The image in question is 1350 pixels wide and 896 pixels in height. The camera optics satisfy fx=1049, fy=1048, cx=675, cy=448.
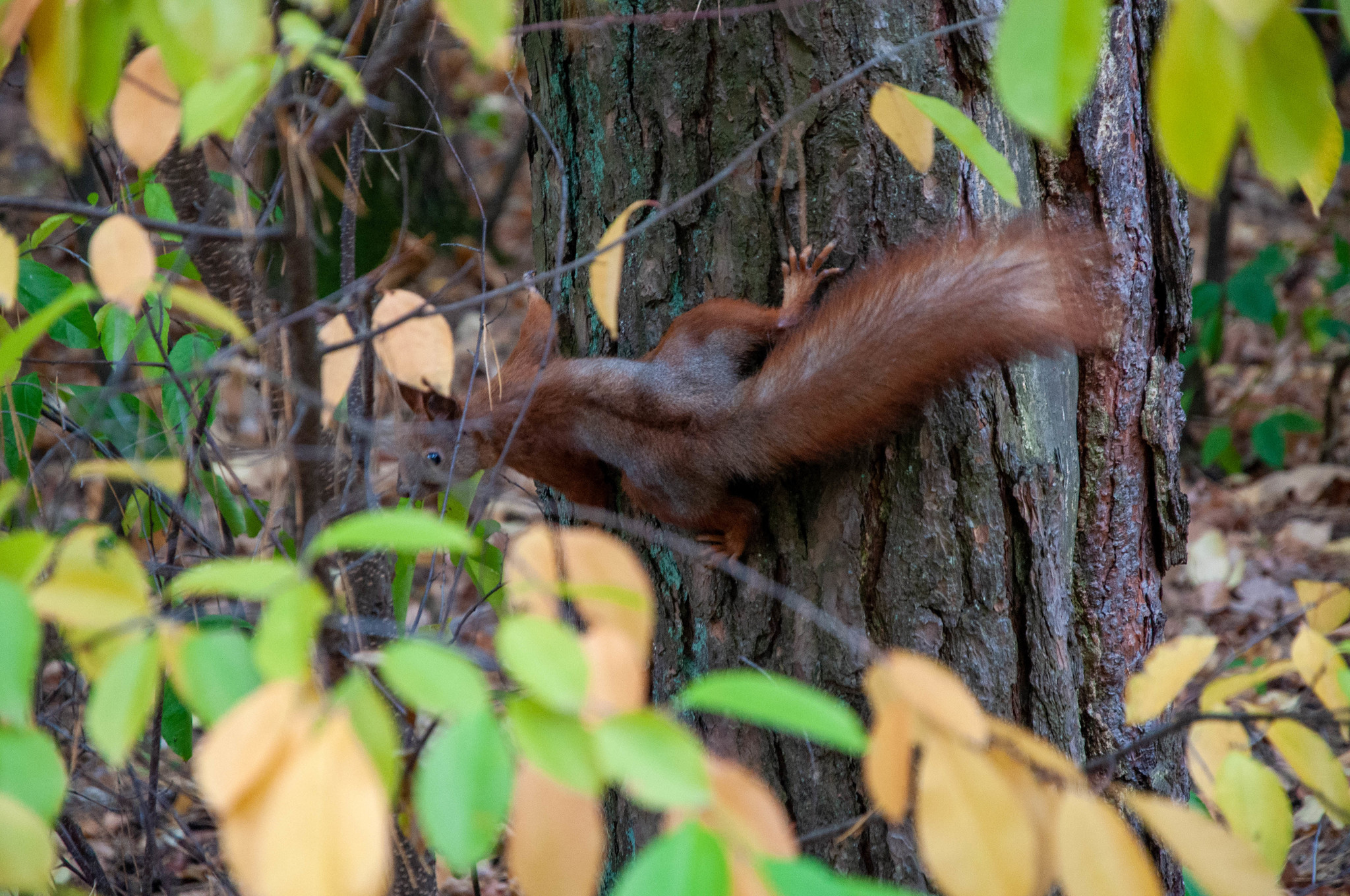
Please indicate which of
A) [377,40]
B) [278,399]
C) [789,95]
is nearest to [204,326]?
[278,399]

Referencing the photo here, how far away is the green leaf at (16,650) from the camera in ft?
2.31

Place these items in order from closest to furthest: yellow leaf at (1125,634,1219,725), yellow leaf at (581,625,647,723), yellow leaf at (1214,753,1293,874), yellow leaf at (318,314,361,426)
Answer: yellow leaf at (581,625,647,723), yellow leaf at (1214,753,1293,874), yellow leaf at (1125,634,1219,725), yellow leaf at (318,314,361,426)

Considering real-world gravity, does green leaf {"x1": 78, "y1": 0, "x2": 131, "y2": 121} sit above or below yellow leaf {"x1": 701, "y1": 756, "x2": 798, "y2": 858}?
above

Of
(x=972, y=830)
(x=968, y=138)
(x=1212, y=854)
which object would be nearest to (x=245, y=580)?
(x=972, y=830)

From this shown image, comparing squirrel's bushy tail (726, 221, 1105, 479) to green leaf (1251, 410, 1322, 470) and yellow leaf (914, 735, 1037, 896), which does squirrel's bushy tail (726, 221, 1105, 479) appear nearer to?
yellow leaf (914, 735, 1037, 896)

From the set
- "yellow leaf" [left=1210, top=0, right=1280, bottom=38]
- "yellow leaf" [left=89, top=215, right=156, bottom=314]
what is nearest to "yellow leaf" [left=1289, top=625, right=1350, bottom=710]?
"yellow leaf" [left=1210, top=0, right=1280, bottom=38]

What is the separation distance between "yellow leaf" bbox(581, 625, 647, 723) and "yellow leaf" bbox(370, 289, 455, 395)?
643mm

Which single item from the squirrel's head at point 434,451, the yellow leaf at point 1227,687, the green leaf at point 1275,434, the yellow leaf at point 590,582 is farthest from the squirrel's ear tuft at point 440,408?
the green leaf at point 1275,434

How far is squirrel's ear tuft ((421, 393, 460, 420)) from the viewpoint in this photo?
2.25m

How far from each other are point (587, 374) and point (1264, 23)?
144 centimetres

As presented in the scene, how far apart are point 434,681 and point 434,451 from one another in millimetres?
1720

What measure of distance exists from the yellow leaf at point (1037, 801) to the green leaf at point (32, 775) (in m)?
0.74

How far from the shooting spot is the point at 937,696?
0.77 m

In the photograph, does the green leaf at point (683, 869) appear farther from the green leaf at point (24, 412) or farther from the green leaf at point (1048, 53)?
the green leaf at point (24, 412)
